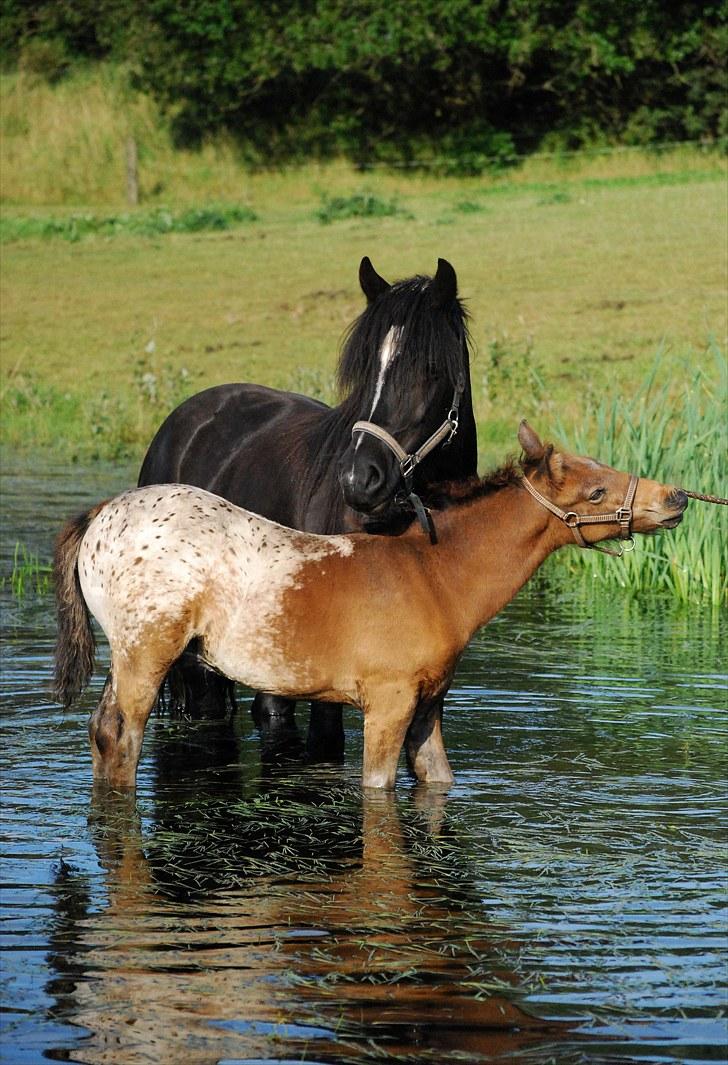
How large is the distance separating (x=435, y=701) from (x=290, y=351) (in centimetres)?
1167

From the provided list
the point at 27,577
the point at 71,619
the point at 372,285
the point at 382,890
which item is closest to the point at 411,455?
the point at 372,285

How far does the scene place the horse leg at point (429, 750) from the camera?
18.6ft

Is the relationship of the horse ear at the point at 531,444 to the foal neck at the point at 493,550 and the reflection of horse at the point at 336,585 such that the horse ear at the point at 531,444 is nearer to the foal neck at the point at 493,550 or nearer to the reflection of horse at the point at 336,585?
the reflection of horse at the point at 336,585

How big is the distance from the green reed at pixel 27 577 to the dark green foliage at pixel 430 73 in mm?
21310

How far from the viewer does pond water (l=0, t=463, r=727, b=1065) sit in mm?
3848

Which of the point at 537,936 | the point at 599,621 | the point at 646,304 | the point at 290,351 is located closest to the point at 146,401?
the point at 290,351

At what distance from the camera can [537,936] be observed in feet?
14.7

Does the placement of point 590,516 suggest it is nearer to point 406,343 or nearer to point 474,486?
point 474,486

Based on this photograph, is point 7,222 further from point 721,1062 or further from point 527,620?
point 721,1062

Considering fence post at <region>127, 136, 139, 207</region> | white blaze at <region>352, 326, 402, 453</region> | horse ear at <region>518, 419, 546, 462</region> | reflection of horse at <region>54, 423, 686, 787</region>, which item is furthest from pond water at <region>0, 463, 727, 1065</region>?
fence post at <region>127, 136, 139, 207</region>

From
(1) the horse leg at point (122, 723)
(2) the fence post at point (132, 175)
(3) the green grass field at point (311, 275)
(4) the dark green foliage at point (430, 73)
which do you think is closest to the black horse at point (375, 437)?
(1) the horse leg at point (122, 723)

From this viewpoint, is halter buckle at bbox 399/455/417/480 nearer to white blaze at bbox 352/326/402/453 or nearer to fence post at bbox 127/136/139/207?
white blaze at bbox 352/326/402/453

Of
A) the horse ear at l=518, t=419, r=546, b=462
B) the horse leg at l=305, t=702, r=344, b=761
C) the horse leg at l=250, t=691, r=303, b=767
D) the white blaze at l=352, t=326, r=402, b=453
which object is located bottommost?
the horse leg at l=250, t=691, r=303, b=767

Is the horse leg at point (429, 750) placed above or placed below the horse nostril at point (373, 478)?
below
